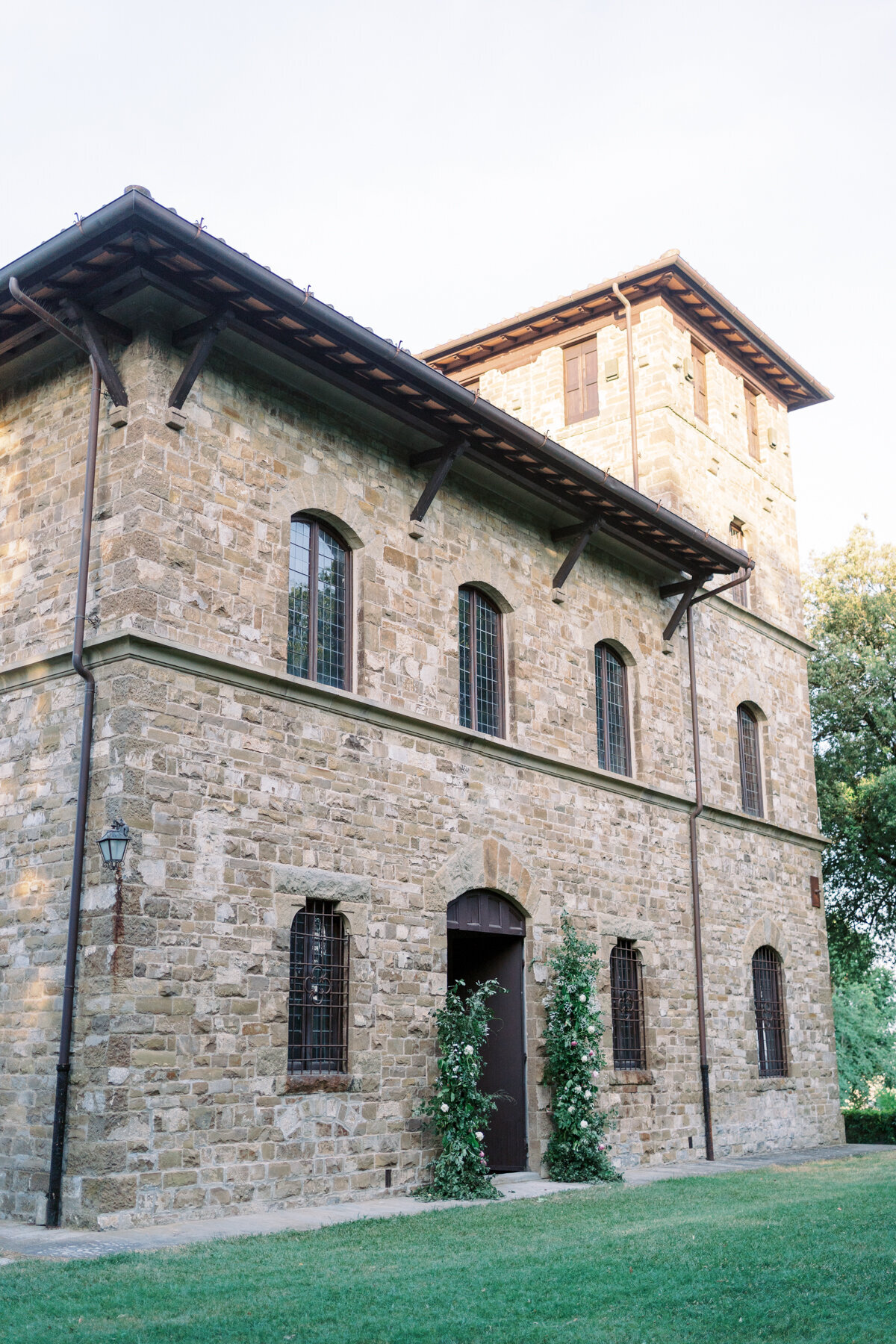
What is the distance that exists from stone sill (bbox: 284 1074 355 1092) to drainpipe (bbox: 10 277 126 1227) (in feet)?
6.07

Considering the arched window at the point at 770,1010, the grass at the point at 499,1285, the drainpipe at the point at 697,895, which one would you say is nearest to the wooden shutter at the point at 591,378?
the drainpipe at the point at 697,895

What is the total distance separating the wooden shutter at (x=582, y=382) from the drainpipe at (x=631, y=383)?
684 mm

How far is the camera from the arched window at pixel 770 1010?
57.4 feet

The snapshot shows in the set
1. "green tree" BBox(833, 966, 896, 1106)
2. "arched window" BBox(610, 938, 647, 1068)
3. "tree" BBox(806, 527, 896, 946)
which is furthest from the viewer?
"green tree" BBox(833, 966, 896, 1106)

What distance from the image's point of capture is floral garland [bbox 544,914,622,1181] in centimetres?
1281

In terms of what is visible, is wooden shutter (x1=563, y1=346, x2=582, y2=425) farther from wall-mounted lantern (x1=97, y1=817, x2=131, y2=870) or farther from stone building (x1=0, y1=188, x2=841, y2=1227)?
wall-mounted lantern (x1=97, y1=817, x2=131, y2=870)

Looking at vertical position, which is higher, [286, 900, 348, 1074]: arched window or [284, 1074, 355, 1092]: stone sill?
[286, 900, 348, 1074]: arched window

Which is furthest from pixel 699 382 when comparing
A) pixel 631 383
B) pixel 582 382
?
pixel 582 382

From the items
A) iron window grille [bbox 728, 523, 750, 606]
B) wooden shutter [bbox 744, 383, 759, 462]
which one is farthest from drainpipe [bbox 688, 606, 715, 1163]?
wooden shutter [bbox 744, 383, 759, 462]

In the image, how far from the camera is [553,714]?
1444 centimetres

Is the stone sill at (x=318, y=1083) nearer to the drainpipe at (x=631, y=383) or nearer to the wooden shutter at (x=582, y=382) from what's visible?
the drainpipe at (x=631, y=383)

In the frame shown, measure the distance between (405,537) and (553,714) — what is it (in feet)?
9.62

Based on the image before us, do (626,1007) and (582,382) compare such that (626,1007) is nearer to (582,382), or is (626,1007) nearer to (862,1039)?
(582,382)

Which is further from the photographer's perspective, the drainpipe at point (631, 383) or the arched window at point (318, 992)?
the drainpipe at point (631, 383)
